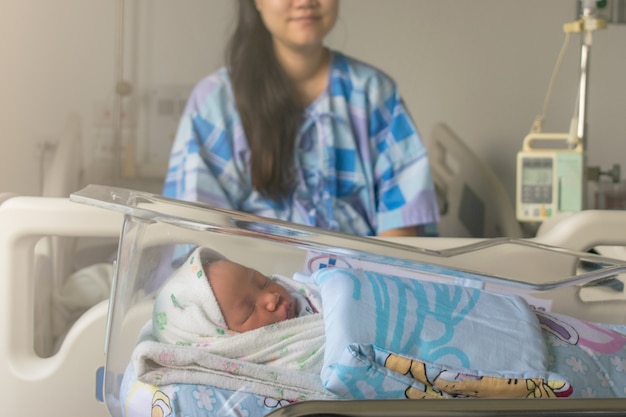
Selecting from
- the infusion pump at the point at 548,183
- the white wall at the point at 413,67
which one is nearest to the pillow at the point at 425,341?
the infusion pump at the point at 548,183

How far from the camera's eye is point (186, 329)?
0.86m

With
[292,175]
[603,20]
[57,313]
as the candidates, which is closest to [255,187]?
[292,175]

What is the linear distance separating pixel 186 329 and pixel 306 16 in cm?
112

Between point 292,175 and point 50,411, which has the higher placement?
point 292,175

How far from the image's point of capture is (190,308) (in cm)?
86

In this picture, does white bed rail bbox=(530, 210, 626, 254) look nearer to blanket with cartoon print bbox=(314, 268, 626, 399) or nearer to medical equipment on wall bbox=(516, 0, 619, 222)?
blanket with cartoon print bbox=(314, 268, 626, 399)

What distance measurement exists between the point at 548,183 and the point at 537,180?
3cm

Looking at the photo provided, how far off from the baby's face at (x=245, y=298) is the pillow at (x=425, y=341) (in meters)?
0.05

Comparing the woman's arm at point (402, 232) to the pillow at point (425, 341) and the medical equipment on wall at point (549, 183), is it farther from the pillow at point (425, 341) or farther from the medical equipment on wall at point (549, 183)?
the pillow at point (425, 341)

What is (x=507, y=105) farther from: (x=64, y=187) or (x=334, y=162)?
(x=64, y=187)

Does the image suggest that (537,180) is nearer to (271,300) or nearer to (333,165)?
(333,165)

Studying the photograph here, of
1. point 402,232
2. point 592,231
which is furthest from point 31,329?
point 402,232

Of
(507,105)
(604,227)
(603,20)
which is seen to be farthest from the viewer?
(507,105)

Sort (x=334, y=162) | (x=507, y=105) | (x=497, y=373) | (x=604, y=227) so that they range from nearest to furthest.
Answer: (x=497, y=373) < (x=604, y=227) < (x=334, y=162) < (x=507, y=105)
